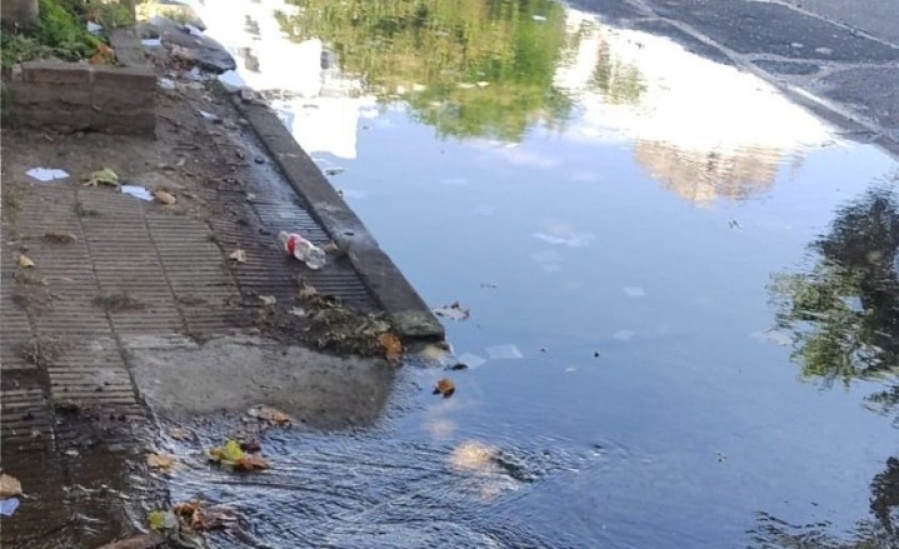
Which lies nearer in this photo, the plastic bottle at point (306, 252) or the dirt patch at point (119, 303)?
the dirt patch at point (119, 303)

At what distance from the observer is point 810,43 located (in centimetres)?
1112

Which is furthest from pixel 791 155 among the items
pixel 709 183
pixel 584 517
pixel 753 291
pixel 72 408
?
pixel 72 408

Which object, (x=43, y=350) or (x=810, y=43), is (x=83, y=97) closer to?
(x=43, y=350)

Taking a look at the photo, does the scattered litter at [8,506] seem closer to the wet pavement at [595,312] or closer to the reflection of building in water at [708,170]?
the wet pavement at [595,312]

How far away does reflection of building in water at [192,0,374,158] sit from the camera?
22.6ft

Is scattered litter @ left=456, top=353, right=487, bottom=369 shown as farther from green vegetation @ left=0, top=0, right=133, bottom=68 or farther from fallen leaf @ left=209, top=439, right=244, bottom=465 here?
green vegetation @ left=0, top=0, right=133, bottom=68

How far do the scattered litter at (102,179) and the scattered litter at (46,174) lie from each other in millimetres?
118

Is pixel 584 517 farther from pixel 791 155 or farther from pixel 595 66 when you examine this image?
pixel 595 66

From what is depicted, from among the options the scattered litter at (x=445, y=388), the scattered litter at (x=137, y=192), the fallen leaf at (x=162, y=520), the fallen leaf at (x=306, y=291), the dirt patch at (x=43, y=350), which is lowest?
the scattered litter at (x=445, y=388)

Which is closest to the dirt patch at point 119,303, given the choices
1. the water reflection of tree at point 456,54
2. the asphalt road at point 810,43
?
the water reflection of tree at point 456,54

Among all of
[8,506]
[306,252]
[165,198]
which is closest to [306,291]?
[306,252]

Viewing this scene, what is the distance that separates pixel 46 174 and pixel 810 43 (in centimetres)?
842

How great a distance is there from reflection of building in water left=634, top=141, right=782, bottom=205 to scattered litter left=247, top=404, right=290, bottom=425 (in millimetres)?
3441

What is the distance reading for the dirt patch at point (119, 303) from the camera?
4.09 m
